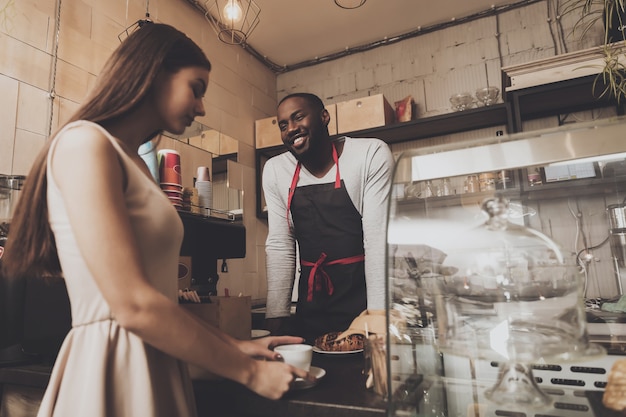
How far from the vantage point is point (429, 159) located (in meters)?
0.80

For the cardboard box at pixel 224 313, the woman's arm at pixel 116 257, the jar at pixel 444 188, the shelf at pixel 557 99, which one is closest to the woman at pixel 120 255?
the woman's arm at pixel 116 257

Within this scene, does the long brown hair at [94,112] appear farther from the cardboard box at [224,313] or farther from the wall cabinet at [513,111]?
the wall cabinet at [513,111]

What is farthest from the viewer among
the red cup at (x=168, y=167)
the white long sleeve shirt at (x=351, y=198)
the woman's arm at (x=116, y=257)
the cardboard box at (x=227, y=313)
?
the red cup at (x=168, y=167)

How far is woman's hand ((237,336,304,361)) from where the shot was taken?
835 mm

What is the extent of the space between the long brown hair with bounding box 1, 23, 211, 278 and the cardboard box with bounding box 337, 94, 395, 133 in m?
2.49

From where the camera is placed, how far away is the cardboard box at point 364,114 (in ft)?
10.4

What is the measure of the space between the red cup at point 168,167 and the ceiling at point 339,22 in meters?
1.76

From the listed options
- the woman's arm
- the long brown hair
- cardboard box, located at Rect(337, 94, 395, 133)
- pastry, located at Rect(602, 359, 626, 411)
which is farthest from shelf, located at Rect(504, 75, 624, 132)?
the woman's arm

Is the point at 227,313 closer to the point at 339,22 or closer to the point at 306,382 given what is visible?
the point at 306,382

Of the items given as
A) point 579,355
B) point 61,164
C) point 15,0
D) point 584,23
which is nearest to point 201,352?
point 61,164

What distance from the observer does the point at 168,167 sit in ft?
5.65

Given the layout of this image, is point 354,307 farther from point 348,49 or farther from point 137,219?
point 348,49

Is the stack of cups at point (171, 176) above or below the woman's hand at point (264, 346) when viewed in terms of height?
above

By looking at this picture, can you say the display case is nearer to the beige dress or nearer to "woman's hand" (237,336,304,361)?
"woman's hand" (237,336,304,361)
